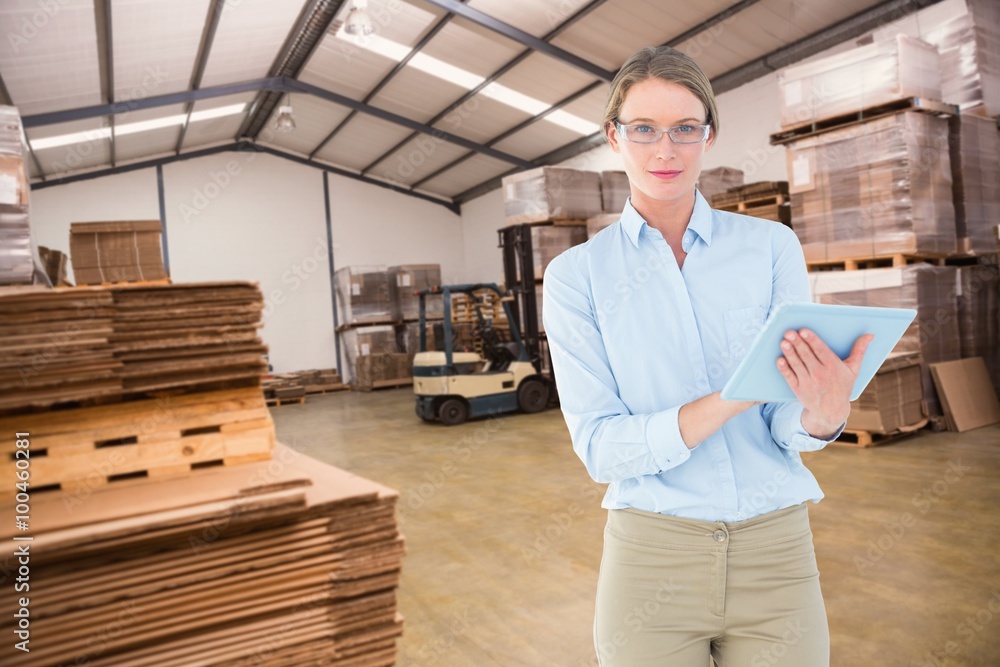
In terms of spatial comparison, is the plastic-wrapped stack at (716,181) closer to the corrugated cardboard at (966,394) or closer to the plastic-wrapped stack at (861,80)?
the plastic-wrapped stack at (861,80)

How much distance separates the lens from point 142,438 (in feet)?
6.53

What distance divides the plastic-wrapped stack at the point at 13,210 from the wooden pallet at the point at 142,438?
233cm

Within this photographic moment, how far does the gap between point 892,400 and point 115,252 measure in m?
7.00

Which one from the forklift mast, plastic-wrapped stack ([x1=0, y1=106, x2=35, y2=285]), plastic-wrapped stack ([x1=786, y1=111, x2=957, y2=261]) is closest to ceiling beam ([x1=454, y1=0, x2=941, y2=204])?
plastic-wrapped stack ([x1=786, y1=111, x2=957, y2=261])

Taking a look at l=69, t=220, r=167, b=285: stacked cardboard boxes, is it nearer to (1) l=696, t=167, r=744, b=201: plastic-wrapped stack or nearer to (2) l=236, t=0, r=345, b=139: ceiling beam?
(2) l=236, t=0, r=345, b=139: ceiling beam

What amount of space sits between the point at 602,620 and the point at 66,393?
1469 millimetres

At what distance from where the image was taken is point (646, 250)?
4.82 ft

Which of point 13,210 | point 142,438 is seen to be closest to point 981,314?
point 142,438

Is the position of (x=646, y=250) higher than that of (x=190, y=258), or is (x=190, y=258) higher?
(x=190, y=258)

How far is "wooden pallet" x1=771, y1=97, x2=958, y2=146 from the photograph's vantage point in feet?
22.4

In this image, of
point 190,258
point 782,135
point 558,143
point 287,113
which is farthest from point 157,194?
point 782,135

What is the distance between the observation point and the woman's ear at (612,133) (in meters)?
1.46

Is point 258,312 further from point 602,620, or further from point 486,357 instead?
point 486,357

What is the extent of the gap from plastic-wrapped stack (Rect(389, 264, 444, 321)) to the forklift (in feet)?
23.5
